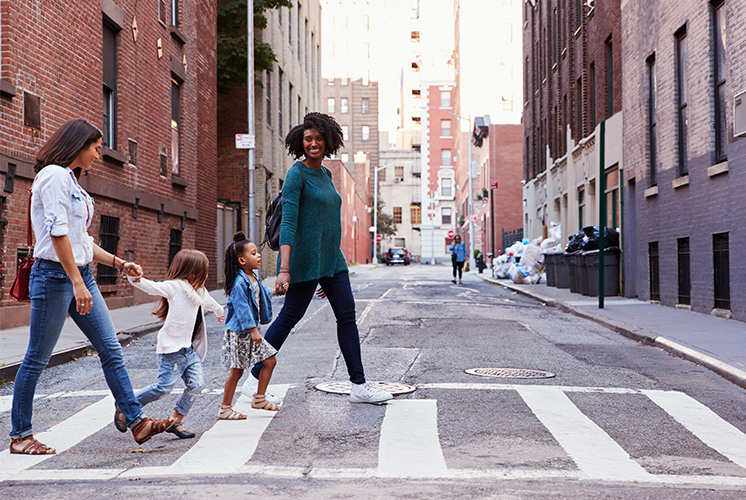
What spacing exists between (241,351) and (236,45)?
24.2 metres

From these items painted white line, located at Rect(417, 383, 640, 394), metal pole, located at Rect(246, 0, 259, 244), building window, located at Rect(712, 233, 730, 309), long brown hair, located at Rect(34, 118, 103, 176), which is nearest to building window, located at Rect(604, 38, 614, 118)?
building window, located at Rect(712, 233, 730, 309)

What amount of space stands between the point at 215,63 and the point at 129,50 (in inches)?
318

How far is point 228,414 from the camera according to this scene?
5930 millimetres

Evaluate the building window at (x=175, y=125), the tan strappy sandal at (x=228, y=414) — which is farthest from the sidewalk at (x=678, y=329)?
the building window at (x=175, y=125)

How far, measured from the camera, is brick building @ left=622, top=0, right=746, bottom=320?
13539 mm

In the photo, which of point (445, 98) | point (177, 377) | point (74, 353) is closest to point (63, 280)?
point (177, 377)

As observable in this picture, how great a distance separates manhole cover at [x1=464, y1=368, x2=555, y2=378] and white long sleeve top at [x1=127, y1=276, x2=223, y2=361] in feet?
11.0

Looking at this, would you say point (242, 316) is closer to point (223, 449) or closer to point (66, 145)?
point (223, 449)

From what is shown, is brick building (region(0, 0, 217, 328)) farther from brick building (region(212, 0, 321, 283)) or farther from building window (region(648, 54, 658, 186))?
building window (region(648, 54, 658, 186))

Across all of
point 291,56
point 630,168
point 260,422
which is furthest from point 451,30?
point 260,422

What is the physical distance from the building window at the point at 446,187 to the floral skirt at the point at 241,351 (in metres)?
91.2

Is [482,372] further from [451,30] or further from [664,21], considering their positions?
[451,30]

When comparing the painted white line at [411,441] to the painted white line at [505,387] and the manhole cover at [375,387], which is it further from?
the painted white line at [505,387]

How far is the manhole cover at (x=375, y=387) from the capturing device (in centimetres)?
701
